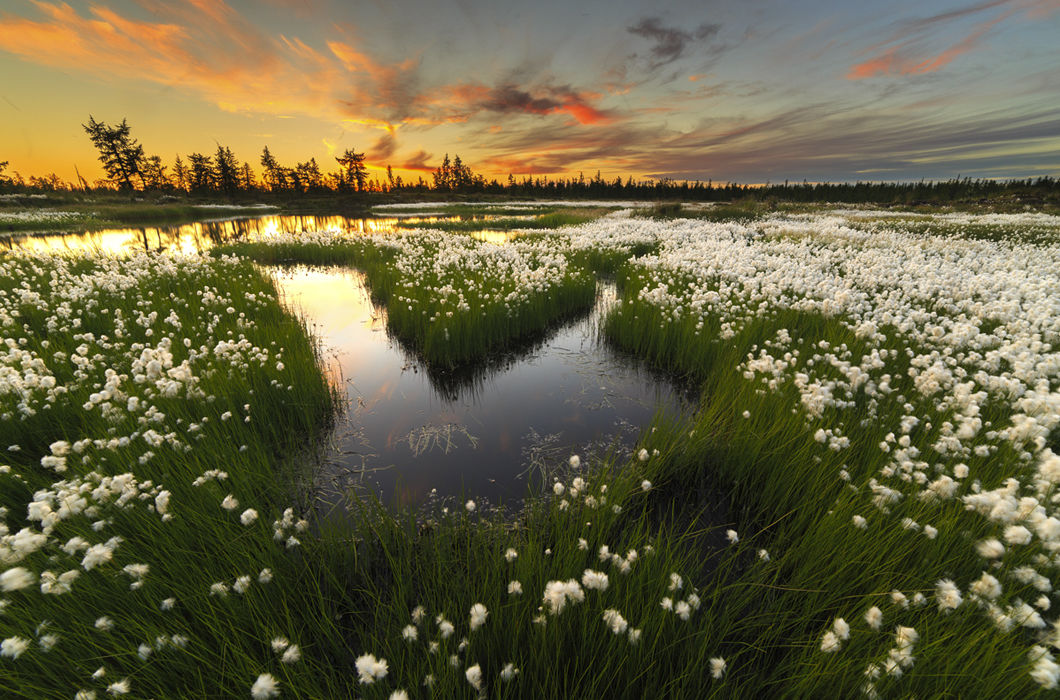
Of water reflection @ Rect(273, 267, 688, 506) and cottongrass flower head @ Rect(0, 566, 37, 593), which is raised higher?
cottongrass flower head @ Rect(0, 566, 37, 593)

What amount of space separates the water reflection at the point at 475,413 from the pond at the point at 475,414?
19 mm

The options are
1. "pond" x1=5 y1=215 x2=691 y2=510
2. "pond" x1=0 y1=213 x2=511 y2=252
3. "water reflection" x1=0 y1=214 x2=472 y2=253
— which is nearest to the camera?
"pond" x1=5 y1=215 x2=691 y2=510

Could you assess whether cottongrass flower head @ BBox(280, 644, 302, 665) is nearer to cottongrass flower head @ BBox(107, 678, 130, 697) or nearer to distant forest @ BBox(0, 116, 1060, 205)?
cottongrass flower head @ BBox(107, 678, 130, 697)

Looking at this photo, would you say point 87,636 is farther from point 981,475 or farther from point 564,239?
point 564,239

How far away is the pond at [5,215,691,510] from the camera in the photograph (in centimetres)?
465

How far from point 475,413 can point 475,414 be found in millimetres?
33

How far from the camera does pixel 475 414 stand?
6.12m

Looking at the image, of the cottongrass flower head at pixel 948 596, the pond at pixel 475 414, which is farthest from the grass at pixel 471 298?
the cottongrass flower head at pixel 948 596

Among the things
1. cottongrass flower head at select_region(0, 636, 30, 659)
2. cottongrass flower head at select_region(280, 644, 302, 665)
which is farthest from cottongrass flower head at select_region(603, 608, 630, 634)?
cottongrass flower head at select_region(0, 636, 30, 659)

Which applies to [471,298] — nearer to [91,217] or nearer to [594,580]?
[594,580]

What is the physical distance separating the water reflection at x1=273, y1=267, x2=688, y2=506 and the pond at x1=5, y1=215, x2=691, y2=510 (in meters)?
0.02

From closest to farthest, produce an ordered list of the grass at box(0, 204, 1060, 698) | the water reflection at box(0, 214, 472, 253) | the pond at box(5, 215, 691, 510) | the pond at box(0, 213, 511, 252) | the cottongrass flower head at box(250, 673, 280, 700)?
the cottongrass flower head at box(250, 673, 280, 700)
the grass at box(0, 204, 1060, 698)
the pond at box(5, 215, 691, 510)
the water reflection at box(0, 214, 472, 253)
the pond at box(0, 213, 511, 252)

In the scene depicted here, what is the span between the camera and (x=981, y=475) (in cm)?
351

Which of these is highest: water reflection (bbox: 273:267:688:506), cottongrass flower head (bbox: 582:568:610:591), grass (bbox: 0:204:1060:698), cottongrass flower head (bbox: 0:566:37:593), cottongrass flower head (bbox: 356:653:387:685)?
cottongrass flower head (bbox: 0:566:37:593)
